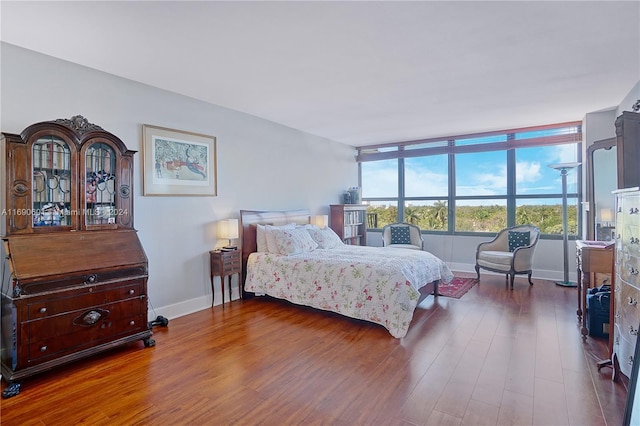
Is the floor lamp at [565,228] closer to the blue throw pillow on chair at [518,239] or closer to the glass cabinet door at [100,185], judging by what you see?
the blue throw pillow on chair at [518,239]

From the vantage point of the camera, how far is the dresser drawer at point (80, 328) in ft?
7.73

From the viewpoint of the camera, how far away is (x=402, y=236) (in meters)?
6.17

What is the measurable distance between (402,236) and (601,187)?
2.94 metres

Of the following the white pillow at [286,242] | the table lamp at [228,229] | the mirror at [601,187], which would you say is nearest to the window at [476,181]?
the mirror at [601,187]

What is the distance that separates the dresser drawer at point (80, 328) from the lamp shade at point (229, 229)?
131 cm

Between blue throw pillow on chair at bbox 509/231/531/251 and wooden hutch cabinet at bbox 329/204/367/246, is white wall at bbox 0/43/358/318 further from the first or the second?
blue throw pillow on chair at bbox 509/231/531/251

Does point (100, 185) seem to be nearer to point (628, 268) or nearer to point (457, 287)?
point (628, 268)

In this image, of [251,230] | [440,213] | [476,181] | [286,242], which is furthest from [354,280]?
[476,181]

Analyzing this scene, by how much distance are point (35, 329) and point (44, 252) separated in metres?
0.56

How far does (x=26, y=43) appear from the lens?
2623 mm

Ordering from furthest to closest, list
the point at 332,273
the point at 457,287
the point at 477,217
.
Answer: the point at 477,217 < the point at 457,287 < the point at 332,273

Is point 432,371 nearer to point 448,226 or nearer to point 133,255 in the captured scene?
point 133,255

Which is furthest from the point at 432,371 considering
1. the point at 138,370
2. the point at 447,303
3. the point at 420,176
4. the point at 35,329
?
the point at 420,176

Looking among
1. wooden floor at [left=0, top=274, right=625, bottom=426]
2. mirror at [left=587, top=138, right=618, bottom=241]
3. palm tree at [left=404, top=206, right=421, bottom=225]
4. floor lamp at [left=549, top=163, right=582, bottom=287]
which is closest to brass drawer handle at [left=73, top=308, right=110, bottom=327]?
wooden floor at [left=0, top=274, right=625, bottom=426]
